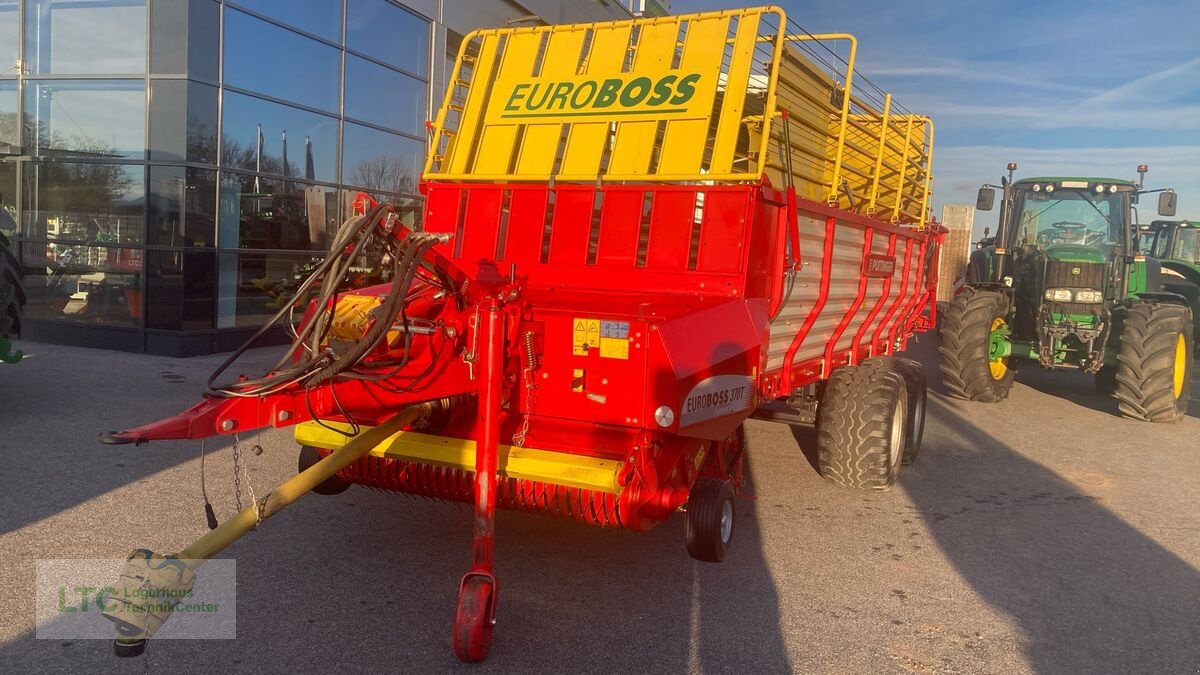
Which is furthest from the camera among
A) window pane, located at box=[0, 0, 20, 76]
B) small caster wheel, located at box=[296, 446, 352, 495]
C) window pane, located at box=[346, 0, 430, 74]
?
window pane, located at box=[346, 0, 430, 74]

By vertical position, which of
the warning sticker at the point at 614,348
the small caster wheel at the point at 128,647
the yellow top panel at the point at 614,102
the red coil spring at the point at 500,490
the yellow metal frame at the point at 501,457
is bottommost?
the small caster wheel at the point at 128,647

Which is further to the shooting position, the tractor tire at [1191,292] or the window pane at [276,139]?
the tractor tire at [1191,292]

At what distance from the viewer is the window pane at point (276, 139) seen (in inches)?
430

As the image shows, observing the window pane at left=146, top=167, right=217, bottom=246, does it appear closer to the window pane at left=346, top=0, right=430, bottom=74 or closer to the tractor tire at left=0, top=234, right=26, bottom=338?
the tractor tire at left=0, top=234, right=26, bottom=338

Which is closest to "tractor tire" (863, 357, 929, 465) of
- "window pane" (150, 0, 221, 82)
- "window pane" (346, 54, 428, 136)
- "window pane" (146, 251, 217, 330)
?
"window pane" (146, 251, 217, 330)

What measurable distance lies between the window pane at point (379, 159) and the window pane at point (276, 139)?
0.34 meters

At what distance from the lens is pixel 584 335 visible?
3.76 metres

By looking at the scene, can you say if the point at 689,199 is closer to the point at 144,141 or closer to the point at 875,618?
the point at 875,618

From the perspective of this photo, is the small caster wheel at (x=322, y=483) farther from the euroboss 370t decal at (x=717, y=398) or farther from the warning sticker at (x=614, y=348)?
the euroboss 370t decal at (x=717, y=398)

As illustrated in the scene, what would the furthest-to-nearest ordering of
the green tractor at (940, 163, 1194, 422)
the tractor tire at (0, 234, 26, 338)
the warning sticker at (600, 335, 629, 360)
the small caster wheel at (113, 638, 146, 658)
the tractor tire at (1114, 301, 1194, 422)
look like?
the green tractor at (940, 163, 1194, 422), the tractor tire at (1114, 301, 1194, 422), the tractor tire at (0, 234, 26, 338), the warning sticker at (600, 335, 629, 360), the small caster wheel at (113, 638, 146, 658)

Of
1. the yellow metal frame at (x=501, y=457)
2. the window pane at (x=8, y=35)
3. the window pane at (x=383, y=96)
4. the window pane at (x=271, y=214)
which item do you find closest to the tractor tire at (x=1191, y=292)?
the window pane at (x=383, y=96)

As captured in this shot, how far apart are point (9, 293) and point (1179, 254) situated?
659 inches

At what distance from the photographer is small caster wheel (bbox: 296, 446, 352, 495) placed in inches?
189

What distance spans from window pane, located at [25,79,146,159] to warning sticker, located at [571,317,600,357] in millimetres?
8706
